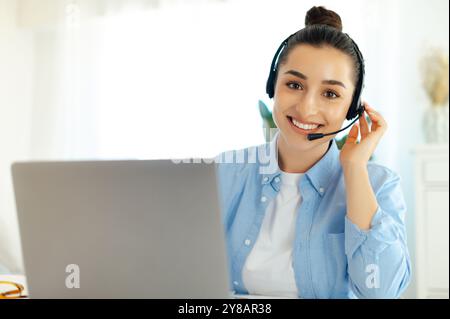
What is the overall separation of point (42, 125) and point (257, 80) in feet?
4.27

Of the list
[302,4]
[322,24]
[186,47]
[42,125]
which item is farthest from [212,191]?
[42,125]

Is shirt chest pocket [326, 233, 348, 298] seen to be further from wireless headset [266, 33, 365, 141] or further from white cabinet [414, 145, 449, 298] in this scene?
white cabinet [414, 145, 449, 298]

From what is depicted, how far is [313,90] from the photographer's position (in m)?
0.97

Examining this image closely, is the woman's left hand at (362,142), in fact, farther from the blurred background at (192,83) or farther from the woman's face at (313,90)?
the blurred background at (192,83)

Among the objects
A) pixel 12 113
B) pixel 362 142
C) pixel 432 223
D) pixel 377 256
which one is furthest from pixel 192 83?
pixel 377 256

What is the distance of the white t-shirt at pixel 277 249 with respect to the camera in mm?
982

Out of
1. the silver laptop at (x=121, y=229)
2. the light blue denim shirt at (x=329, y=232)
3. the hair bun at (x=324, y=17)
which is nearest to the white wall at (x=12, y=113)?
the light blue denim shirt at (x=329, y=232)

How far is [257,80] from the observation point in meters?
2.61

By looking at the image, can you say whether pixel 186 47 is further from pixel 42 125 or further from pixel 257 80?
pixel 42 125

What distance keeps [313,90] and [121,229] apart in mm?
495

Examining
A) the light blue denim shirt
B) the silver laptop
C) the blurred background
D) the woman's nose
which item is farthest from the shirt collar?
the blurred background

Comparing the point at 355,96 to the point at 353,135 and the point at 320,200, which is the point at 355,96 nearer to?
the point at 353,135

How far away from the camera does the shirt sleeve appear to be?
2.93 feet

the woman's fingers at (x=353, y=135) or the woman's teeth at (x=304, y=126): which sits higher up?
the woman's teeth at (x=304, y=126)
